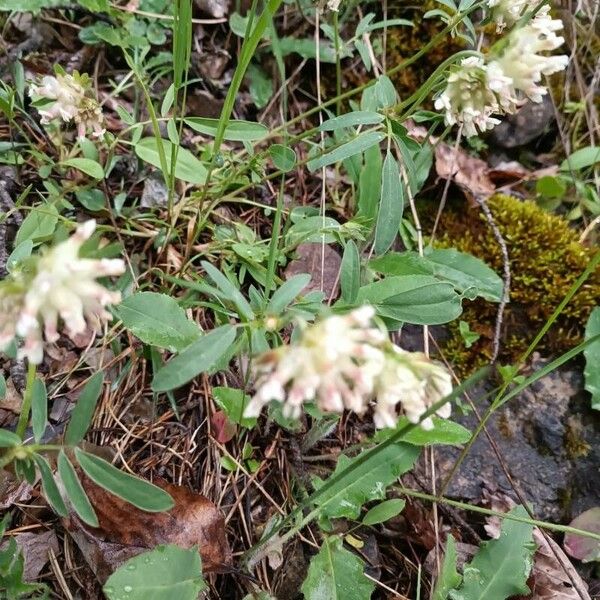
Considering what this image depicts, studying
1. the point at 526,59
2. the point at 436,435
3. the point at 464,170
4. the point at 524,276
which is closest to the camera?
the point at 526,59

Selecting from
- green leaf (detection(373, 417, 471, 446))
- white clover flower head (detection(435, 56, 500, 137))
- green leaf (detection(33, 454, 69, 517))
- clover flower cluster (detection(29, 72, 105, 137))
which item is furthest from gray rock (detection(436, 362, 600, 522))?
clover flower cluster (detection(29, 72, 105, 137))

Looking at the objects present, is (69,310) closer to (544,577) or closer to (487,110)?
(487,110)

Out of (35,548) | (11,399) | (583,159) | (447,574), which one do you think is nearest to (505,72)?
(447,574)

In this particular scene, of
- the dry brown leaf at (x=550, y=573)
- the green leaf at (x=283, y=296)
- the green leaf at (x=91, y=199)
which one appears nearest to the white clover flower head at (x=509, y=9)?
the green leaf at (x=283, y=296)

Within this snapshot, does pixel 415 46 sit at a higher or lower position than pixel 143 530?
higher

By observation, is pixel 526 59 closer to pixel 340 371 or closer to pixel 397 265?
pixel 397 265

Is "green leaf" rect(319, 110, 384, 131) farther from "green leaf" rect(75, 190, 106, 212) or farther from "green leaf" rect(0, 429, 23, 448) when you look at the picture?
"green leaf" rect(0, 429, 23, 448)

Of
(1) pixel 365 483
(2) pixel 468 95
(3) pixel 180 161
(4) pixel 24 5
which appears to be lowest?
(1) pixel 365 483
